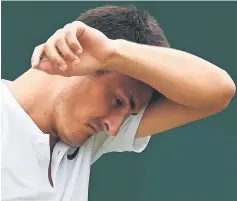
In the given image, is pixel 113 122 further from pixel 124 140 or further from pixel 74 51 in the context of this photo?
pixel 74 51

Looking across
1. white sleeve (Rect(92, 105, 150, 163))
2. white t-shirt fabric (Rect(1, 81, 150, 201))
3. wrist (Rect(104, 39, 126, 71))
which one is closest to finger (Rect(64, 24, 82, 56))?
wrist (Rect(104, 39, 126, 71))

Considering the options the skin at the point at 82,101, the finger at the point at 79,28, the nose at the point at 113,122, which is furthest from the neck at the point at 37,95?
the finger at the point at 79,28

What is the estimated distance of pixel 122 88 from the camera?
5.37ft

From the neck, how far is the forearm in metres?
0.22

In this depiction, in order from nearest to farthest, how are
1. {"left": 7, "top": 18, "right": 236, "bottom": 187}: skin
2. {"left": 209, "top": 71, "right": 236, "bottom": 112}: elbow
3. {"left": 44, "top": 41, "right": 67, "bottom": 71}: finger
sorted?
1. {"left": 44, "top": 41, "right": 67, "bottom": 71}: finger
2. {"left": 7, "top": 18, "right": 236, "bottom": 187}: skin
3. {"left": 209, "top": 71, "right": 236, "bottom": 112}: elbow

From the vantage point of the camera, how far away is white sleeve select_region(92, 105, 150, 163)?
1.73 metres

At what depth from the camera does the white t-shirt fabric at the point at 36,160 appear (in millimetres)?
1519

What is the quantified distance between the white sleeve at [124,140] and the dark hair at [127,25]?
0.08 meters

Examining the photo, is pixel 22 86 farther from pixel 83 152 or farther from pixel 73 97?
pixel 83 152

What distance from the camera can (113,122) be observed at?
1626mm

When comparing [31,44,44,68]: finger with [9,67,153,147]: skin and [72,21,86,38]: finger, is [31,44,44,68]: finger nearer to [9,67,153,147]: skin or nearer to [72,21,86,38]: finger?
[72,21,86,38]: finger

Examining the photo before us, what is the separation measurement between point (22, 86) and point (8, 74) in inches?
35.7

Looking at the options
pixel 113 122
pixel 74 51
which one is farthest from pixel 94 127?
pixel 74 51

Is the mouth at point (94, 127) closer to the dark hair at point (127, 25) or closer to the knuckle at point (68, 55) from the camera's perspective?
the dark hair at point (127, 25)
